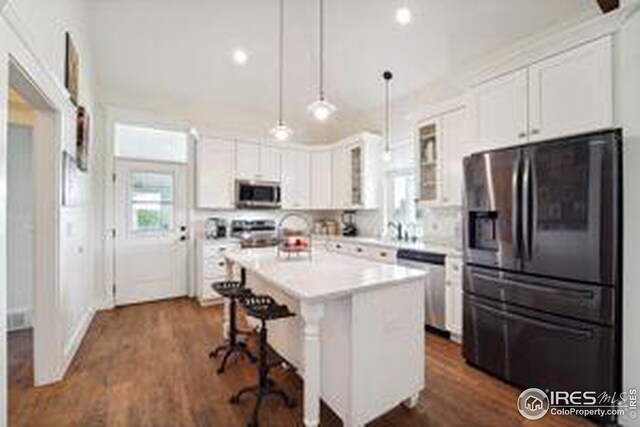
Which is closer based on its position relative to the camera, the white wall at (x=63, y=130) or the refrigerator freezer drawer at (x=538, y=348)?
the white wall at (x=63, y=130)

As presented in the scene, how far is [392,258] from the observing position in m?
3.81

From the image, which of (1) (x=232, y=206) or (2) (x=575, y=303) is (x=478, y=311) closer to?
(2) (x=575, y=303)

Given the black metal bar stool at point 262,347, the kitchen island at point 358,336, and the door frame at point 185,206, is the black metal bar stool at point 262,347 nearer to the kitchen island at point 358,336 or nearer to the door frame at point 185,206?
the kitchen island at point 358,336

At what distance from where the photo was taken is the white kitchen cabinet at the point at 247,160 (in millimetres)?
4918

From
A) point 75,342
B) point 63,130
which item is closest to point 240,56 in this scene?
point 63,130

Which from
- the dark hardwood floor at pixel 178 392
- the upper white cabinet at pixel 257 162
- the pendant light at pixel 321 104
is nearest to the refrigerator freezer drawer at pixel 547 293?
the dark hardwood floor at pixel 178 392

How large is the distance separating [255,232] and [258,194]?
64cm

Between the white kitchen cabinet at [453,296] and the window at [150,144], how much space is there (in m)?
4.04

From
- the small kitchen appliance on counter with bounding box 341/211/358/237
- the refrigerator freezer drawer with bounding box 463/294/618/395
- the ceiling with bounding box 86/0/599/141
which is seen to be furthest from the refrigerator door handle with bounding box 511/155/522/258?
the small kitchen appliance on counter with bounding box 341/211/358/237

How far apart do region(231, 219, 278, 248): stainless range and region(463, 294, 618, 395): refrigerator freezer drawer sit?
2.99m

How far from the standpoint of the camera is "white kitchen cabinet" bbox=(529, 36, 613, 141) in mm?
1974

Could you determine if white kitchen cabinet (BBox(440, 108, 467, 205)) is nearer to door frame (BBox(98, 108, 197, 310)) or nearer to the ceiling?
the ceiling

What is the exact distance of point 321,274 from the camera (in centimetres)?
214

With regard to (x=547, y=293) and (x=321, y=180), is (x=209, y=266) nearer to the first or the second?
(x=321, y=180)
